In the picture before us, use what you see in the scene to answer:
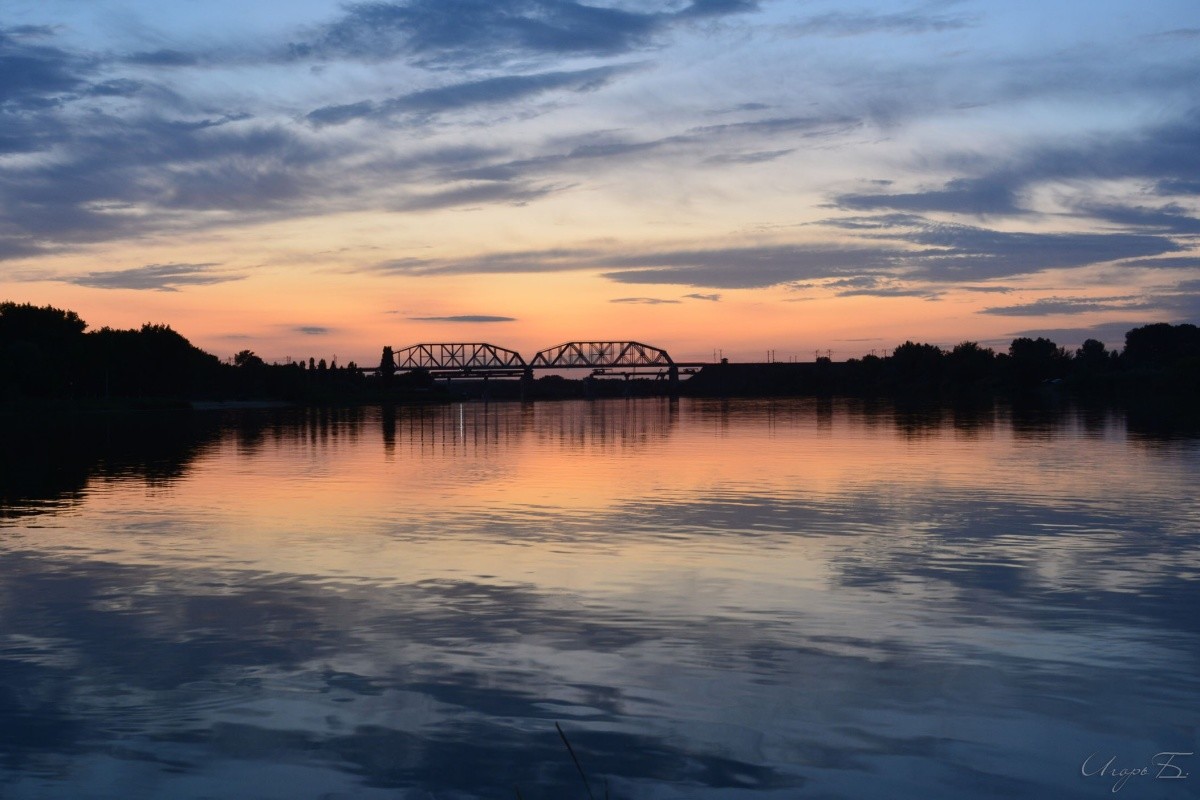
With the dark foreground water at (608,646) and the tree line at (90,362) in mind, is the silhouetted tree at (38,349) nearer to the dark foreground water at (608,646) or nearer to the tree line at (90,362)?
the tree line at (90,362)

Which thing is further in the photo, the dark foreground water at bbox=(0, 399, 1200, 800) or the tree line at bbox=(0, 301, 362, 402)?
the tree line at bbox=(0, 301, 362, 402)

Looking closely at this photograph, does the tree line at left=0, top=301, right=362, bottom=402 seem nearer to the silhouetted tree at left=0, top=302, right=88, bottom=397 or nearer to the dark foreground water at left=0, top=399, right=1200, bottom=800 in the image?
the silhouetted tree at left=0, top=302, right=88, bottom=397

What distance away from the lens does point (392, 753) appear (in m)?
9.62

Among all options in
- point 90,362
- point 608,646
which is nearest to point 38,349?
point 90,362

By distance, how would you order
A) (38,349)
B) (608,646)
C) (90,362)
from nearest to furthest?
(608,646) → (38,349) → (90,362)

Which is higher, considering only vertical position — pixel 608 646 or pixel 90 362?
pixel 90 362

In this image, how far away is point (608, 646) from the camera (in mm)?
13070

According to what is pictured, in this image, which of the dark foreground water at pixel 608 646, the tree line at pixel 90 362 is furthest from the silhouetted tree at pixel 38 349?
the dark foreground water at pixel 608 646

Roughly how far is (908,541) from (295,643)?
40.8 ft

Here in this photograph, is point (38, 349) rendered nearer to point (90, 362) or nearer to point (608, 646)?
point (90, 362)

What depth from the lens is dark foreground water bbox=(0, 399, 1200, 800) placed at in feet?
30.3

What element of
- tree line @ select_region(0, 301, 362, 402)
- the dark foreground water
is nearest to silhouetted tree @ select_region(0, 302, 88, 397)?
tree line @ select_region(0, 301, 362, 402)

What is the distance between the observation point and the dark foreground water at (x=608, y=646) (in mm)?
9250

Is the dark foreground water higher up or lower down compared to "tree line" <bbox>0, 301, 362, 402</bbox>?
lower down
